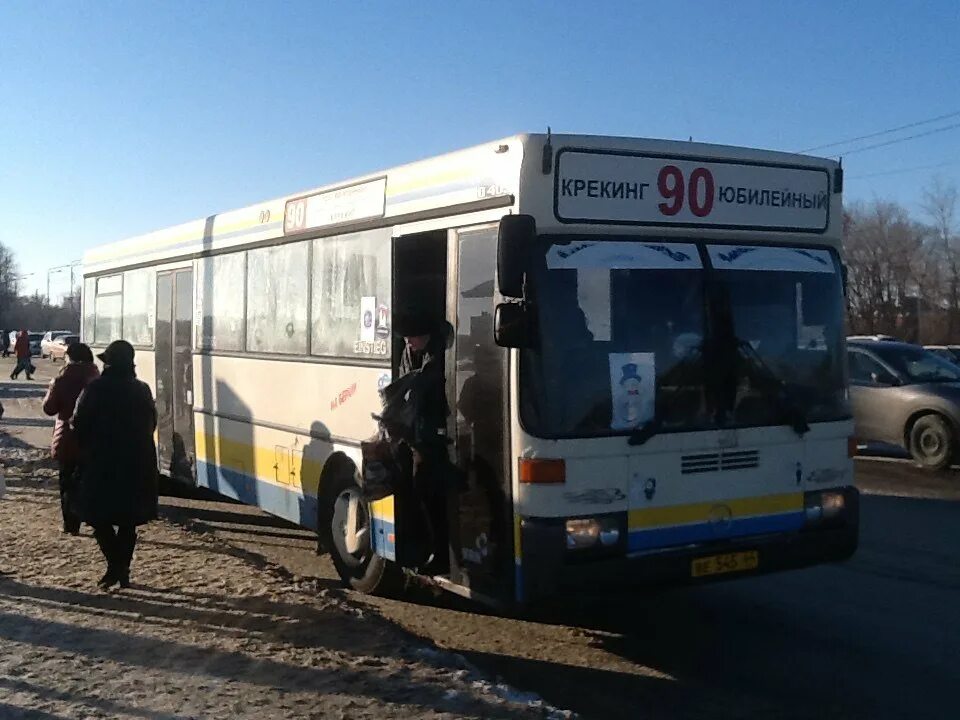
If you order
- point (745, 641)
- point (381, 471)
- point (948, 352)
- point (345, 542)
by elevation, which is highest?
point (948, 352)

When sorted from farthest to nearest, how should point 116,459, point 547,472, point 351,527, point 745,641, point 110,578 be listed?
point 351,527 → point 110,578 → point 116,459 → point 745,641 → point 547,472

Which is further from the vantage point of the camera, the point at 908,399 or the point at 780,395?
the point at 908,399

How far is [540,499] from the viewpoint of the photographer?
601 centimetres

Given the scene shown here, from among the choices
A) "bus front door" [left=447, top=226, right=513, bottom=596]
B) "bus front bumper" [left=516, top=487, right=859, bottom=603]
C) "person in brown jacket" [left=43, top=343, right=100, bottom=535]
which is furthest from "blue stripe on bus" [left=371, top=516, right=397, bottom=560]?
"person in brown jacket" [left=43, top=343, right=100, bottom=535]

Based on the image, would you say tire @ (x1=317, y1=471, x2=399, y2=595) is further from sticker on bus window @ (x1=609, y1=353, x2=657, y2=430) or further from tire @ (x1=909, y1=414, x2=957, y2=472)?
tire @ (x1=909, y1=414, x2=957, y2=472)

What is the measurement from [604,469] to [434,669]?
57.3 inches

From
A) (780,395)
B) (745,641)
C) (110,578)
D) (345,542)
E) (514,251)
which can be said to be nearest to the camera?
(514,251)

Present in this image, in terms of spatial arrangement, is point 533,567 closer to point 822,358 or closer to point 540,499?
point 540,499

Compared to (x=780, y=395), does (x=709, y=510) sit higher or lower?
lower

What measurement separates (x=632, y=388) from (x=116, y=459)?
389cm

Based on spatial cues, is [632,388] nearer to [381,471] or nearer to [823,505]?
[823,505]

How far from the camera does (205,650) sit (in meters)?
6.32

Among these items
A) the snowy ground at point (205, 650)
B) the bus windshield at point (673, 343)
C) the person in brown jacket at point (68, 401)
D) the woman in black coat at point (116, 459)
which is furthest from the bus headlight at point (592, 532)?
the person in brown jacket at point (68, 401)

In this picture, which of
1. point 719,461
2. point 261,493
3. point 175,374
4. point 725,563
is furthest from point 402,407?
point 175,374
